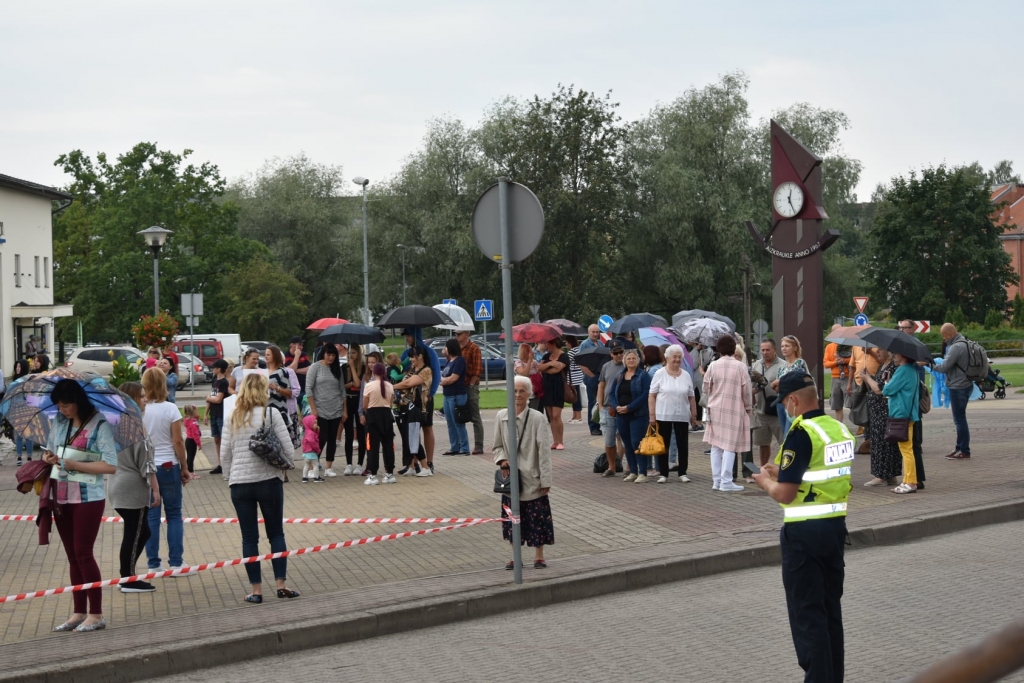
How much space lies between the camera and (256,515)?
28.2 feet

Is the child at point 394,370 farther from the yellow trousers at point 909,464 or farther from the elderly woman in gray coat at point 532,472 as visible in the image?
the elderly woman in gray coat at point 532,472

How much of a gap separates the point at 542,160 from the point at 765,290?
1141cm

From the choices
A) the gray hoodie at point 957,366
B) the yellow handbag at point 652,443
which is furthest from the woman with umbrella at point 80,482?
the gray hoodie at point 957,366

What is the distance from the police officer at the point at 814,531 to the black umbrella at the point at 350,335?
1084cm

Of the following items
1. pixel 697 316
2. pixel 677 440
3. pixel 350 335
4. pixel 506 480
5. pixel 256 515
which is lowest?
pixel 677 440

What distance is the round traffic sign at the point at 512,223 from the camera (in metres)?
8.98

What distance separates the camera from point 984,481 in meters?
13.7

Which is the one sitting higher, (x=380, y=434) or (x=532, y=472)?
(x=532, y=472)

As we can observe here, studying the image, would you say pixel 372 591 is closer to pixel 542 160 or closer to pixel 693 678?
pixel 693 678

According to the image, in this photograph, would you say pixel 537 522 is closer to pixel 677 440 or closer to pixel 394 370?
pixel 677 440

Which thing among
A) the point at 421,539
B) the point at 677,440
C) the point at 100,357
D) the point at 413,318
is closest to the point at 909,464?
the point at 677,440

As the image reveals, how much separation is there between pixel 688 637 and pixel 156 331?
26.4m

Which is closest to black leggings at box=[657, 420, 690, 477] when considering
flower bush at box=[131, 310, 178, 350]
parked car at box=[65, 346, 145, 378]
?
flower bush at box=[131, 310, 178, 350]

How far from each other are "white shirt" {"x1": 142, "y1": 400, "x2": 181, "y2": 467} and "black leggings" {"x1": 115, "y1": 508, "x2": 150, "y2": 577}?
2.14 ft
